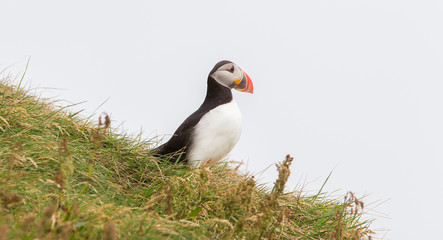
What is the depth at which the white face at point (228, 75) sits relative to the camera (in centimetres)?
673

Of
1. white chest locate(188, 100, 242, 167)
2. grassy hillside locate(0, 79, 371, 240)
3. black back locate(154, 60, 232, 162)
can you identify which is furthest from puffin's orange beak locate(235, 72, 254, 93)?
grassy hillside locate(0, 79, 371, 240)

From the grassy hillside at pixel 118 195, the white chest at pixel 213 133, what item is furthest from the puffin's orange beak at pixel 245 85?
the grassy hillside at pixel 118 195

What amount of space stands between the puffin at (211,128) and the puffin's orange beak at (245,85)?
0.40ft

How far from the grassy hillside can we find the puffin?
0.67ft

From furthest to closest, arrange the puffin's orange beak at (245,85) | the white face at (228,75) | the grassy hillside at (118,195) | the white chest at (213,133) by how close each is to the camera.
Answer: the puffin's orange beak at (245,85) < the white face at (228,75) < the white chest at (213,133) < the grassy hillside at (118,195)

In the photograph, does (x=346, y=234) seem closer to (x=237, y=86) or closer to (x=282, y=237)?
(x=282, y=237)

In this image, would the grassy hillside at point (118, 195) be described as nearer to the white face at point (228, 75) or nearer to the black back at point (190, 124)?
the black back at point (190, 124)

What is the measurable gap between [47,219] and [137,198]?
247cm

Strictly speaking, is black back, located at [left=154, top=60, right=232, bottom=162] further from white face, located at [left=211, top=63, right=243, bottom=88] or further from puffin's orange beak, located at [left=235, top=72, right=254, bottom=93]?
puffin's orange beak, located at [left=235, top=72, right=254, bottom=93]

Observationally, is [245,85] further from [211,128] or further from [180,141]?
[180,141]

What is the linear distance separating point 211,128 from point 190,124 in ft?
0.94

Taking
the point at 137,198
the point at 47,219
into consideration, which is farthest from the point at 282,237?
the point at 47,219

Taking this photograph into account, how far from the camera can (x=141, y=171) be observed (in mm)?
6301

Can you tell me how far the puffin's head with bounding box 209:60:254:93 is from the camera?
6734 mm
